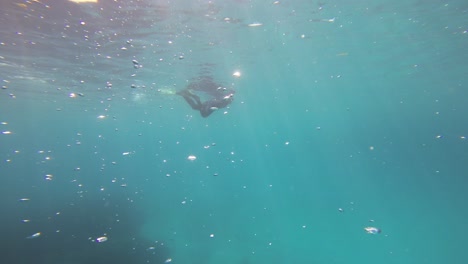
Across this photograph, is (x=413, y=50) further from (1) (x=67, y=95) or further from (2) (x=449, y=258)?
(1) (x=67, y=95)

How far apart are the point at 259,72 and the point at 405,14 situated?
1511cm

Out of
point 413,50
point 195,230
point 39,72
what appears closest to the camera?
point 195,230

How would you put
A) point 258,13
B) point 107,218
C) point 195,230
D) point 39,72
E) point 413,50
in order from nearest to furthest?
point 258,13 < point 107,218 < point 195,230 < point 39,72 < point 413,50

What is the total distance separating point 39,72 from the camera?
2217 centimetres

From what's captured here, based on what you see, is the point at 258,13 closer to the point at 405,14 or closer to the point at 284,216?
the point at 405,14

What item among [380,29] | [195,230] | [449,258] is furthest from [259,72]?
[449,258]

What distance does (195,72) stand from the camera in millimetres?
24422

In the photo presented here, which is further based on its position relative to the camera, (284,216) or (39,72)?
(284,216)

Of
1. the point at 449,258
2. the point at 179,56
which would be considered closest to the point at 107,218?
the point at 179,56

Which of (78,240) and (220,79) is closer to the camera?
(78,240)

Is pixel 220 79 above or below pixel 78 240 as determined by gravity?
above

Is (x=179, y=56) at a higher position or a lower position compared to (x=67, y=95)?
lower

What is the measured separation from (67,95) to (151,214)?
2090cm

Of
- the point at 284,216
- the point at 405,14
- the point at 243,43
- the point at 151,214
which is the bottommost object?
the point at 284,216
